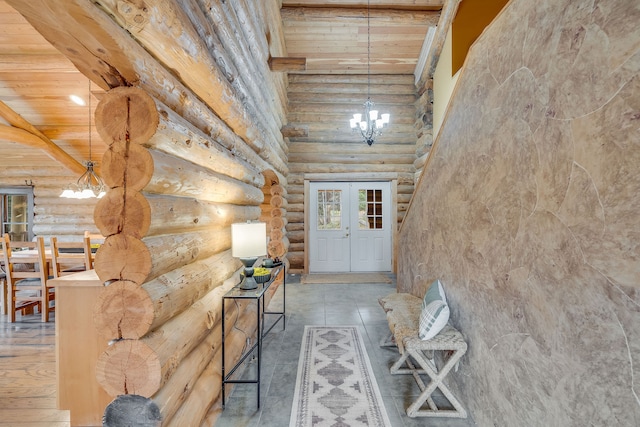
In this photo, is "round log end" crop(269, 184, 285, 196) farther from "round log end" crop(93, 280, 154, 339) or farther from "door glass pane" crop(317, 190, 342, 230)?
"round log end" crop(93, 280, 154, 339)

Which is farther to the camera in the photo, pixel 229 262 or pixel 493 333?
pixel 229 262

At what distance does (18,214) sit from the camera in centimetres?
678

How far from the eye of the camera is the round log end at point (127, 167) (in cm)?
139

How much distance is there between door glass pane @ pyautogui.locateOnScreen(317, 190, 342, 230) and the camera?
716 cm

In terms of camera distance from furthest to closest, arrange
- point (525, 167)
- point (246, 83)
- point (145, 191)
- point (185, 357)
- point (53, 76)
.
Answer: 1. point (53, 76)
2. point (246, 83)
3. point (185, 357)
4. point (525, 167)
5. point (145, 191)

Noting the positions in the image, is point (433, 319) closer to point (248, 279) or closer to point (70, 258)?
point (248, 279)

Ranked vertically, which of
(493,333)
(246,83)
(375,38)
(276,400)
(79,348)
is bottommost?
(276,400)

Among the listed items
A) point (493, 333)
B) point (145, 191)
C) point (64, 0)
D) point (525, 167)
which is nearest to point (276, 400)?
point (493, 333)

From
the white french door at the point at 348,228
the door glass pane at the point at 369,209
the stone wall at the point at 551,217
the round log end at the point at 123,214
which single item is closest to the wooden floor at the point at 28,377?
the round log end at the point at 123,214

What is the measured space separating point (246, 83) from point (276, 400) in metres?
3.05

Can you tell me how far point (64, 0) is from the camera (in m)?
1.08

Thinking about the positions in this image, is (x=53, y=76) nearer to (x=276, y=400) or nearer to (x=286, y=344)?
(x=286, y=344)

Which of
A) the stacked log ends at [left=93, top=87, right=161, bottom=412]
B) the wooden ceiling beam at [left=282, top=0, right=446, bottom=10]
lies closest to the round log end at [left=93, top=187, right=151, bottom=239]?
the stacked log ends at [left=93, top=87, right=161, bottom=412]

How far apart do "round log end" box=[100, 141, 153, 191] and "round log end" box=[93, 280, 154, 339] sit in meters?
0.47
